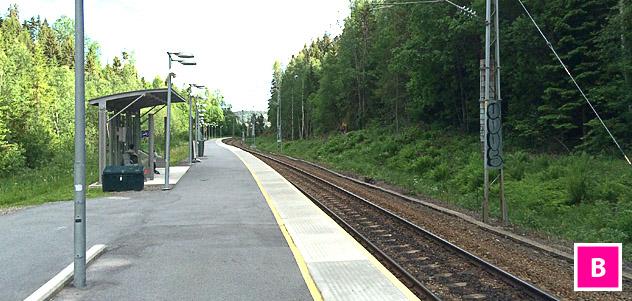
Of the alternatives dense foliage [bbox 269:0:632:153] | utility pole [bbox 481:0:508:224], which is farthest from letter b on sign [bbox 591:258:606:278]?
dense foliage [bbox 269:0:632:153]

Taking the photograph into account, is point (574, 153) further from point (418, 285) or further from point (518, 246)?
point (418, 285)

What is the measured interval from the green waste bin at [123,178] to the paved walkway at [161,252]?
3.53 metres

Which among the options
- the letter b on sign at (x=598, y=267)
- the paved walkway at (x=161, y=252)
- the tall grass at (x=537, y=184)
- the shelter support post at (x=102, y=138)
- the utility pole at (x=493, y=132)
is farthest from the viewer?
the shelter support post at (x=102, y=138)

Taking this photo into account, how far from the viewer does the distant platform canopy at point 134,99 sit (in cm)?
2235

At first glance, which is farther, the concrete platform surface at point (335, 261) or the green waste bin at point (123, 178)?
the green waste bin at point (123, 178)

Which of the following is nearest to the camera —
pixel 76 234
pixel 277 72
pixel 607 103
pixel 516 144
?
pixel 76 234

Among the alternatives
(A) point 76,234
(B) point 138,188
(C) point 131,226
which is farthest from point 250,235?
(B) point 138,188

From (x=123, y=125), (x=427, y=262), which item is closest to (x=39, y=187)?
(x=123, y=125)

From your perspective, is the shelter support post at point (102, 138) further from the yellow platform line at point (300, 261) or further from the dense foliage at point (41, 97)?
the dense foliage at point (41, 97)

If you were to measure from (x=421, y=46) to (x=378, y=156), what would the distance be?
8.06 meters

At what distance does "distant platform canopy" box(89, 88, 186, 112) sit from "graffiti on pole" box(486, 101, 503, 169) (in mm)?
14930

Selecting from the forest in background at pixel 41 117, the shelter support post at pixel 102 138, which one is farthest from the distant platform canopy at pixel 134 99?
the forest in background at pixel 41 117

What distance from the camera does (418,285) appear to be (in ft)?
24.4

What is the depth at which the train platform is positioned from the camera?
673cm
